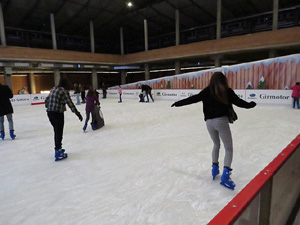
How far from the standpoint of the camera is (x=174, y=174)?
Answer: 9.60ft

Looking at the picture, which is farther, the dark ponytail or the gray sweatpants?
the gray sweatpants

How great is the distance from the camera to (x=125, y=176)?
291 cm

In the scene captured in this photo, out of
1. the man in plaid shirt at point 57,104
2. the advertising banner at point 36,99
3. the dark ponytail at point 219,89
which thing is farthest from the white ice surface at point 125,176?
the advertising banner at point 36,99

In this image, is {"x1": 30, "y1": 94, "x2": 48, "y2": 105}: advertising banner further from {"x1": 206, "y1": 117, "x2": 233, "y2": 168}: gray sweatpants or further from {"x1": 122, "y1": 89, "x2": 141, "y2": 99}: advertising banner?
{"x1": 206, "y1": 117, "x2": 233, "y2": 168}: gray sweatpants

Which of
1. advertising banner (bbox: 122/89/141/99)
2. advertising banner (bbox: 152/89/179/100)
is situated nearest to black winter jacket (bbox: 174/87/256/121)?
advertising banner (bbox: 152/89/179/100)

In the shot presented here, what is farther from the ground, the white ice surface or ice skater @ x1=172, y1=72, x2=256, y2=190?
ice skater @ x1=172, y1=72, x2=256, y2=190

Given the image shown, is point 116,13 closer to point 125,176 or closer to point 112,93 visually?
point 112,93

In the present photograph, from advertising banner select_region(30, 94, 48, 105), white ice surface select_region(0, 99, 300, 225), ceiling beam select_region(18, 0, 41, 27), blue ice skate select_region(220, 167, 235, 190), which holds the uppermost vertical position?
ceiling beam select_region(18, 0, 41, 27)

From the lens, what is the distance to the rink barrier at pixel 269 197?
0.88m

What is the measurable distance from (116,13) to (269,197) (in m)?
22.7

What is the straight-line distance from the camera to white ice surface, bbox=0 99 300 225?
2.08 m

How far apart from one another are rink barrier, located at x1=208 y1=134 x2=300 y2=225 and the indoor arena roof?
64.6 ft

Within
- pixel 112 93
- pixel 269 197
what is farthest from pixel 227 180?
pixel 112 93

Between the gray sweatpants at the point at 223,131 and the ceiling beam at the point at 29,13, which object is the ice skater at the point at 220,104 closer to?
the gray sweatpants at the point at 223,131
